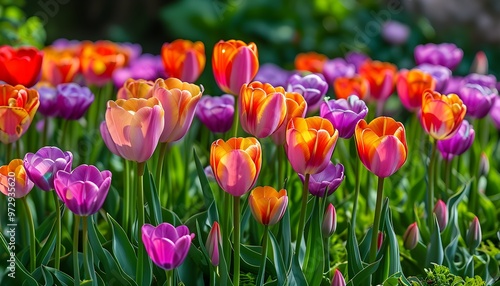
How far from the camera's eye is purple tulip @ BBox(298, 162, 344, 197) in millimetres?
1653

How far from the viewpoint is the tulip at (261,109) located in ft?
5.26

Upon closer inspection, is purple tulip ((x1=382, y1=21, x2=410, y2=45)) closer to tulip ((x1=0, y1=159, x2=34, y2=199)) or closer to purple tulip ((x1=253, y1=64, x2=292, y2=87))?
purple tulip ((x1=253, y1=64, x2=292, y2=87))

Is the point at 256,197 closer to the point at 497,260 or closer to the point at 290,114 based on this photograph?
the point at 290,114

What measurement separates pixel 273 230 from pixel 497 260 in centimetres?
58

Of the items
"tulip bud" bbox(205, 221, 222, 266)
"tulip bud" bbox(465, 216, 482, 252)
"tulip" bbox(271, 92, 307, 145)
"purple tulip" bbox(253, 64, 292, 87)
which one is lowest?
"tulip bud" bbox(465, 216, 482, 252)

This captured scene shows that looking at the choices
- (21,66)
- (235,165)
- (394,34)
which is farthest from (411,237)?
(394,34)

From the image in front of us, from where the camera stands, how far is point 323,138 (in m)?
1.50

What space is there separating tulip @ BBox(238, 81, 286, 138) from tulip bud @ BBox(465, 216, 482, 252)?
610 mm

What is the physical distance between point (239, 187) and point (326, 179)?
11.1 inches

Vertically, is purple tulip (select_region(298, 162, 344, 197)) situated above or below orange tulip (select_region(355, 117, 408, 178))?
below

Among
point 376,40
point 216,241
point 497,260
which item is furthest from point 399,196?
point 376,40

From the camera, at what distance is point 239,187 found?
1.45 meters

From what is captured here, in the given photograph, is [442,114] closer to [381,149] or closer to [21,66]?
[381,149]

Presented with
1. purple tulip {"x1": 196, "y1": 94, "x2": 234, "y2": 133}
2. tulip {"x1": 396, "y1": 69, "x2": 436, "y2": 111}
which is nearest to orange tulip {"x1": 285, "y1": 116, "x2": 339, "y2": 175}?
purple tulip {"x1": 196, "y1": 94, "x2": 234, "y2": 133}
